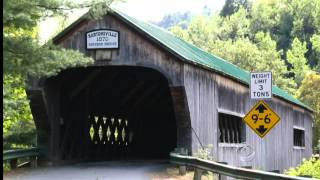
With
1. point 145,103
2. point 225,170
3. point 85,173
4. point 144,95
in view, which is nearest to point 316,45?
point 145,103

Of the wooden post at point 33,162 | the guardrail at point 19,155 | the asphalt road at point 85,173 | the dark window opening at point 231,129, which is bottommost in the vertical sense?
the asphalt road at point 85,173

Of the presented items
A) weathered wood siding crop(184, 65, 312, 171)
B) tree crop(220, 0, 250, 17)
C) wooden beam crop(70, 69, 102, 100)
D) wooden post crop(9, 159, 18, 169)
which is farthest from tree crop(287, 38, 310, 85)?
wooden post crop(9, 159, 18, 169)

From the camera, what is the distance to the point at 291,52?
255 ft

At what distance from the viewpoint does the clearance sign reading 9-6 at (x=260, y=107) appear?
40.7 ft

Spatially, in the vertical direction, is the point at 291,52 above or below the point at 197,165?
above

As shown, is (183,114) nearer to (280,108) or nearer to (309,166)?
(309,166)

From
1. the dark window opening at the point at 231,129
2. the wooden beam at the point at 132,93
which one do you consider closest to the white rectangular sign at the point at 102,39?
the dark window opening at the point at 231,129

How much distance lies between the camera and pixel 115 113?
74.9 ft

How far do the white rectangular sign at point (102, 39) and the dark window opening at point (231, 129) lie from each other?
15.2ft

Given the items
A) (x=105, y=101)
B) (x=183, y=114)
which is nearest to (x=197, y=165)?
(x=183, y=114)

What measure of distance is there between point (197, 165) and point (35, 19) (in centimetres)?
415

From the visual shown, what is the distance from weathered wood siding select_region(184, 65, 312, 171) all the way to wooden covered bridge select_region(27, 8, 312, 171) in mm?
27

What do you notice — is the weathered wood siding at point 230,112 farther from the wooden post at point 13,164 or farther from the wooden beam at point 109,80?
the wooden post at point 13,164

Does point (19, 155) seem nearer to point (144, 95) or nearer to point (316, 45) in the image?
point (144, 95)
